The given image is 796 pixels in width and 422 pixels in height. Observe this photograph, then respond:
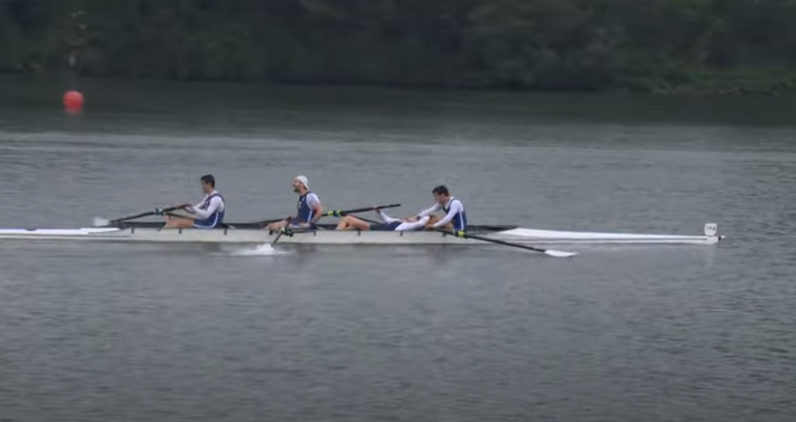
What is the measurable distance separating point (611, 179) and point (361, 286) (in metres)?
18.0

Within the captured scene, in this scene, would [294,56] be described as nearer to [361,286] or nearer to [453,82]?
[453,82]

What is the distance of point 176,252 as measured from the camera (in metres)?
25.2

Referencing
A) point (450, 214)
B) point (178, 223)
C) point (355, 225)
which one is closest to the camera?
point (178, 223)

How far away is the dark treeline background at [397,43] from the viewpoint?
242ft

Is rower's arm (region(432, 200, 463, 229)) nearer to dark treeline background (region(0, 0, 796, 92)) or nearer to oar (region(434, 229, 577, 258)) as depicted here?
oar (region(434, 229, 577, 258))

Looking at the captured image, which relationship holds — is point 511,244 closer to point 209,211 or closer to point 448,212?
point 448,212

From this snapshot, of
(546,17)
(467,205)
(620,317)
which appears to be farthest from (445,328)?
(546,17)

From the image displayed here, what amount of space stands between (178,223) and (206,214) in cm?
45

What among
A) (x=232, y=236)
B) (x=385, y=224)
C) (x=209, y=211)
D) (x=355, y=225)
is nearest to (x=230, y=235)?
(x=232, y=236)

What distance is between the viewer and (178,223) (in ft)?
83.7

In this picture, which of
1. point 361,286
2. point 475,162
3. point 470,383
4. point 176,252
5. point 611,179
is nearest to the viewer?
point 470,383

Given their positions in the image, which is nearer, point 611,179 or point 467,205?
point 467,205

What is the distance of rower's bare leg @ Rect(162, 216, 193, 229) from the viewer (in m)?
25.5

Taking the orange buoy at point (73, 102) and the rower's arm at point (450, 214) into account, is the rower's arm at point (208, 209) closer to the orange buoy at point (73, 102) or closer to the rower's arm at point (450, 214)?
the rower's arm at point (450, 214)
